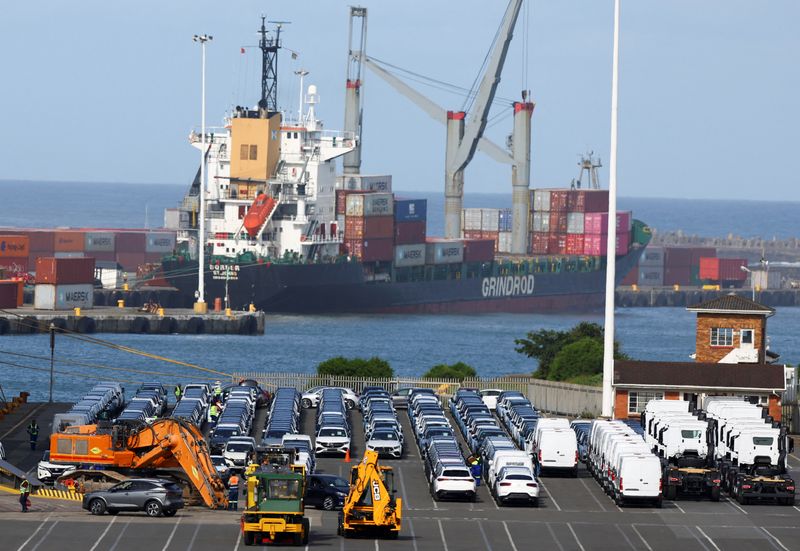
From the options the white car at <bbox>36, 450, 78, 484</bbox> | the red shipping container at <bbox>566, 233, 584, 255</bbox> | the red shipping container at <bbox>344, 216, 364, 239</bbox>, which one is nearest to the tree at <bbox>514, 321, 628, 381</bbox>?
the white car at <bbox>36, 450, 78, 484</bbox>

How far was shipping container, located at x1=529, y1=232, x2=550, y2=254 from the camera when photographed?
158 m

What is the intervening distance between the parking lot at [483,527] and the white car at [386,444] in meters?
4.93

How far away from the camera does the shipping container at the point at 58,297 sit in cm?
10775

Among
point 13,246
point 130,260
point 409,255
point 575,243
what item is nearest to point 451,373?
point 13,246

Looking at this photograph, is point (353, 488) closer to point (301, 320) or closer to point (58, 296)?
point (58, 296)

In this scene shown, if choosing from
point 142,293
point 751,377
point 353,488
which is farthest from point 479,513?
point 142,293

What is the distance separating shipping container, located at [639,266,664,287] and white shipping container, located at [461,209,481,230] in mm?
23567

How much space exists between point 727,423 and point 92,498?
1542cm

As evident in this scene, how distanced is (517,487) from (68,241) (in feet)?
377

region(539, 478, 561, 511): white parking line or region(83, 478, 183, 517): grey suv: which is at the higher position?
region(83, 478, 183, 517): grey suv

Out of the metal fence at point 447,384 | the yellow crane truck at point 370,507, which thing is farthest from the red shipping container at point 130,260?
the yellow crane truck at point 370,507

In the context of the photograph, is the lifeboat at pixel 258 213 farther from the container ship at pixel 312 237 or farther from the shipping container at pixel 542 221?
the shipping container at pixel 542 221

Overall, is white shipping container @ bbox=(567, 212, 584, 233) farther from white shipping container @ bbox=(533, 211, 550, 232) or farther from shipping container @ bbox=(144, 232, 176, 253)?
shipping container @ bbox=(144, 232, 176, 253)

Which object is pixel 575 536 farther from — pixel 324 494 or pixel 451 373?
pixel 451 373
